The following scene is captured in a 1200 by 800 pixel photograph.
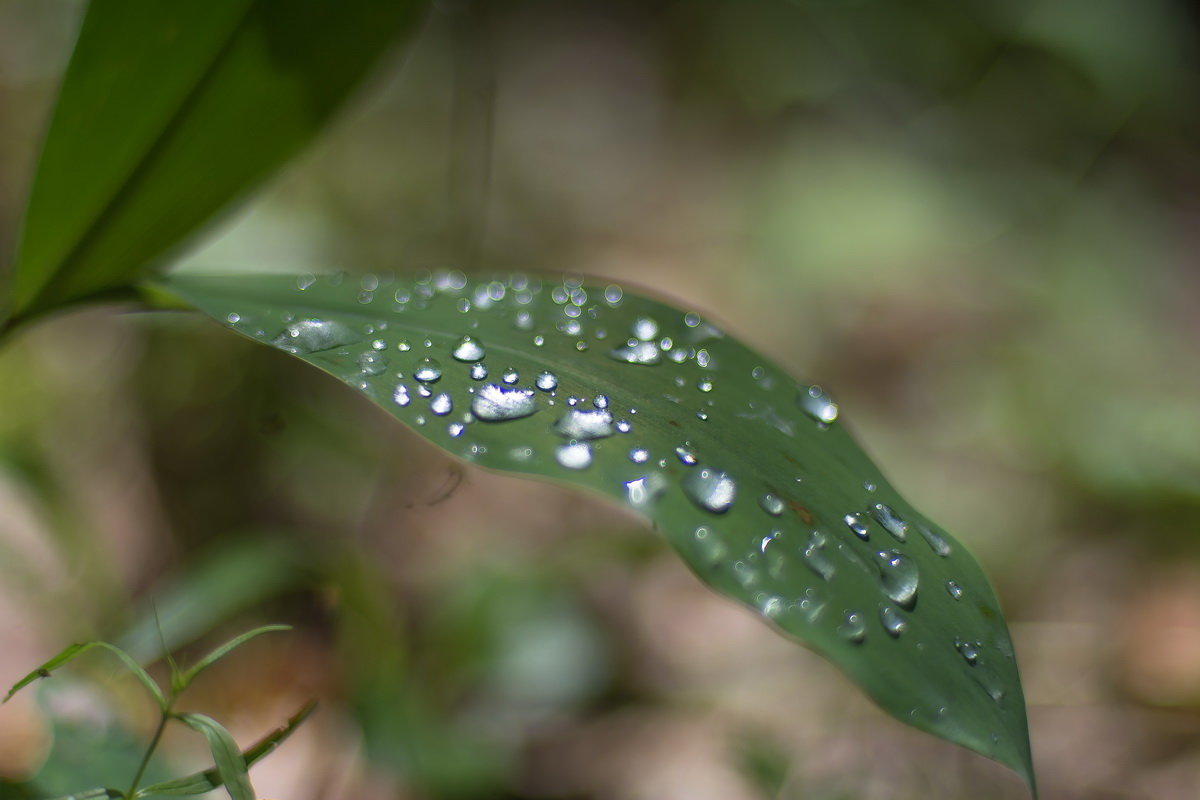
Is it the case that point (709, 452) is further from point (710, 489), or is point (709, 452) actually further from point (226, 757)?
point (226, 757)

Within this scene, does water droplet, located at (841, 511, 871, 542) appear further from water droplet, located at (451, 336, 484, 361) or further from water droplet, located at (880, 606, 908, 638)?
water droplet, located at (451, 336, 484, 361)

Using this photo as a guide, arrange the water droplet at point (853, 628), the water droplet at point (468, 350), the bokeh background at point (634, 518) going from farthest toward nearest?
the bokeh background at point (634, 518)
the water droplet at point (468, 350)
the water droplet at point (853, 628)

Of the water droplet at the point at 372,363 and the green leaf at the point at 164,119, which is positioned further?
the green leaf at the point at 164,119

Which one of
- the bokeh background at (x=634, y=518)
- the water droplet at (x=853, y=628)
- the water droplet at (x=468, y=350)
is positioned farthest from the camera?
the bokeh background at (x=634, y=518)

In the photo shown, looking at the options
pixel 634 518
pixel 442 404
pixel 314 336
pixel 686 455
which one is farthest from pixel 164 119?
pixel 634 518

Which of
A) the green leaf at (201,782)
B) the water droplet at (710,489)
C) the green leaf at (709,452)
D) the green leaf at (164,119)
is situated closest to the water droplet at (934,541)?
the green leaf at (709,452)

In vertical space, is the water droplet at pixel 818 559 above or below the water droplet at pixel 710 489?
below

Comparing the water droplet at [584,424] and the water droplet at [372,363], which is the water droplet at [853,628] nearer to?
the water droplet at [584,424]

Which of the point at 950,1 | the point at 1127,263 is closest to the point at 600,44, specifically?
the point at 950,1
